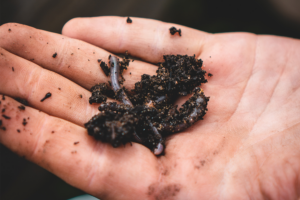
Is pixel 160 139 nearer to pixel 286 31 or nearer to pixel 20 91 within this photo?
pixel 20 91

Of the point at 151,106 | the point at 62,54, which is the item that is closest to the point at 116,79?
the point at 151,106

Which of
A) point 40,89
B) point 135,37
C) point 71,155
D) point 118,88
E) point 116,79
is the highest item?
point 135,37

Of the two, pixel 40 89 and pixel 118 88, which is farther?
pixel 118 88

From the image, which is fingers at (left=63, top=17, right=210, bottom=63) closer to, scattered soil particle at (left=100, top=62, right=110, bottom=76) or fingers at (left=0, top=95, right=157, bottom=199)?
scattered soil particle at (left=100, top=62, right=110, bottom=76)

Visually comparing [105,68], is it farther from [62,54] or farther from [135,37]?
[135,37]

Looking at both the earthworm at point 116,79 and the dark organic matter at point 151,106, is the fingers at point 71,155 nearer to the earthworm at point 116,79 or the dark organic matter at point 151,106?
the dark organic matter at point 151,106

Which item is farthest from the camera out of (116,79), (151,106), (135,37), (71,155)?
(135,37)

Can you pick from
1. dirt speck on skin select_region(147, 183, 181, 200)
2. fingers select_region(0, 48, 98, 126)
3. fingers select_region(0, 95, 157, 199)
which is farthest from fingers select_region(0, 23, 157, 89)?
dirt speck on skin select_region(147, 183, 181, 200)
